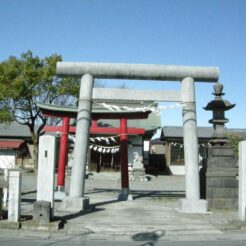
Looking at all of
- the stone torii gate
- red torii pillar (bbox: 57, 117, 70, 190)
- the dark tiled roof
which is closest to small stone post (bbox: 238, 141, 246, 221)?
the stone torii gate

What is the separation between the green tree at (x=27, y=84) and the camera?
2920cm

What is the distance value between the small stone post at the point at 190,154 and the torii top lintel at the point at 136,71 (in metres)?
0.33

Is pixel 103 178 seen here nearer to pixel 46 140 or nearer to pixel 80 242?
pixel 46 140

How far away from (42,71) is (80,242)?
22891mm

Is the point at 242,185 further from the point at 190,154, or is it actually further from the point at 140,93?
the point at 140,93

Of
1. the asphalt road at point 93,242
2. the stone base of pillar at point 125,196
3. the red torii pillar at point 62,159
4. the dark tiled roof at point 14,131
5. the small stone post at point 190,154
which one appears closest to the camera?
the asphalt road at point 93,242

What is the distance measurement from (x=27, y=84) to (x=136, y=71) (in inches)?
728

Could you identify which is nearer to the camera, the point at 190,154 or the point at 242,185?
the point at 242,185

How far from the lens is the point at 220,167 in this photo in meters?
13.8

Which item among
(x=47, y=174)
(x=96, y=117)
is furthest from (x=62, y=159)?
(x=47, y=174)

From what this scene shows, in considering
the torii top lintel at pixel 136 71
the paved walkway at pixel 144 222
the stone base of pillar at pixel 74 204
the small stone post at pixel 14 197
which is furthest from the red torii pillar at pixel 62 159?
the small stone post at pixel 14 197

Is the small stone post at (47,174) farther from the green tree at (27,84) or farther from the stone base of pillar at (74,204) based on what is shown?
the green tree at (27,84)

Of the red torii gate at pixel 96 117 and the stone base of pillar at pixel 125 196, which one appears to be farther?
the red torii gate at pixel 96 117

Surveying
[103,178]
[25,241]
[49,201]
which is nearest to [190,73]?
[49,201]
